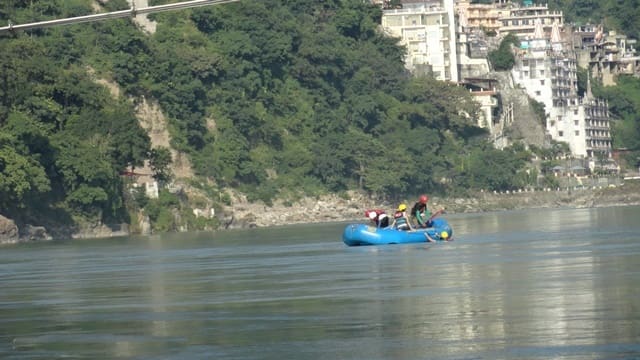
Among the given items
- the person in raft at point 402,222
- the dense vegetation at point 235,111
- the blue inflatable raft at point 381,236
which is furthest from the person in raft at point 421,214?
the dense vegetation at point 235,111

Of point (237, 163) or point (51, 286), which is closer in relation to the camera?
point (51, 286)

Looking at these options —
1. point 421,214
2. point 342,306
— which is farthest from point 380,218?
point 342,306

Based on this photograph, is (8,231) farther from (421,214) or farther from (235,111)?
(235,111)

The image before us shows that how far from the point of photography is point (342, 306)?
123ft

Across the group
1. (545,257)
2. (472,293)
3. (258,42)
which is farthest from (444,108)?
(472,293)

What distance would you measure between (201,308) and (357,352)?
8.98m

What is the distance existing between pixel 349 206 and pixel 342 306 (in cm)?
11148

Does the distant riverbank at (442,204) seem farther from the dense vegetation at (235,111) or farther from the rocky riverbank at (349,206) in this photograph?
the dense vegetation at (235,111)

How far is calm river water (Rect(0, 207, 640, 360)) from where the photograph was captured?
3081cm

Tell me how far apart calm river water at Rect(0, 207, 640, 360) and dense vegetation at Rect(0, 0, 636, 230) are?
161 ft

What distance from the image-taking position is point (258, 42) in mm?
157000

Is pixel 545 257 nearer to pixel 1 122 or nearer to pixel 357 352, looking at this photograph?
pixel 357 352

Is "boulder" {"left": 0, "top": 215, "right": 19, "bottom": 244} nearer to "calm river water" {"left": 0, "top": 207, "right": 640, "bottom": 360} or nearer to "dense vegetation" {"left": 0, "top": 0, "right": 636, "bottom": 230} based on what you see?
"dense vegetation" {"left": 0, "top": 0, "right": 636, "bottom": 230}

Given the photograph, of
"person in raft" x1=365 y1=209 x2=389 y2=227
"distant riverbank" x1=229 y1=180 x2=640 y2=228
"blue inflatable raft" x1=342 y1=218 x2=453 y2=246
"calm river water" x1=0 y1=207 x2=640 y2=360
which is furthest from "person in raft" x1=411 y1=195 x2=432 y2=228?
"distant riverbank" x1=229 y1=180 x2=640 y2=228
